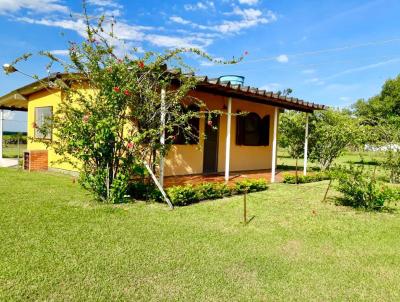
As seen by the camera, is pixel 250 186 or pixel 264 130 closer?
pixel 250 186

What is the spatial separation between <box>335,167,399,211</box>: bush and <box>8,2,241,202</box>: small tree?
11.0 feet

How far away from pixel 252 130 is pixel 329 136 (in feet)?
11.1

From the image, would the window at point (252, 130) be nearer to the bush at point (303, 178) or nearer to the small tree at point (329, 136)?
the bush at point (303, 178)

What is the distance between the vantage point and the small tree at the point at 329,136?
44.1ft

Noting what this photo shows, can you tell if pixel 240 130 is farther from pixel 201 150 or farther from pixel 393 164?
pixel 393 164

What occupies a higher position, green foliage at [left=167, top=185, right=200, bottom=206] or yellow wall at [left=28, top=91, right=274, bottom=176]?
yellow wall at [left=28, top=91, right=274, bottom=176]

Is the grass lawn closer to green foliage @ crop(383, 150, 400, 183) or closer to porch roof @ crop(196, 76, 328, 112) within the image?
porch roof @ crop(196, 76, 328, 112)

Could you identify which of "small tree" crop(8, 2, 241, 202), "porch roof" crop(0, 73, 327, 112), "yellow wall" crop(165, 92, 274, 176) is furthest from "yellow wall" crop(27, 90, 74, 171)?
"small tree" crop(8, 2, 241, 202)

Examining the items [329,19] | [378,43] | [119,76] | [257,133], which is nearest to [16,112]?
[257,133]

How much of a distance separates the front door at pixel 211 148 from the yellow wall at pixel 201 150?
152mm

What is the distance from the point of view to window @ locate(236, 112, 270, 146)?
11.8 metres

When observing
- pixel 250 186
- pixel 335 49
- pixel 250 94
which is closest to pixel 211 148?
pixel 250 94

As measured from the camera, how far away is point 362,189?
22.4 feet

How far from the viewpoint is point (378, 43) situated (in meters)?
21.3
